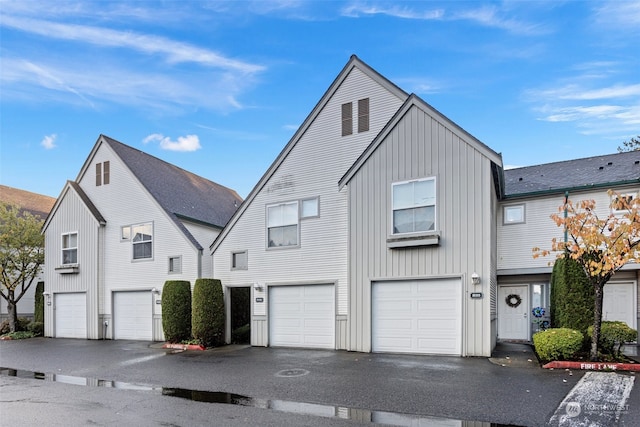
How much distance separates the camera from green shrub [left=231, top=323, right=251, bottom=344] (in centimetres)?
1525

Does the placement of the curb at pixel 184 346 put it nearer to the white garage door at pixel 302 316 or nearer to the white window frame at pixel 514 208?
the white garage door at pixel 302 316

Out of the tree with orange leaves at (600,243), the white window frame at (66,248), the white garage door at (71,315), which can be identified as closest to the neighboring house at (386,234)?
the tree with orange leaves at (600,243)

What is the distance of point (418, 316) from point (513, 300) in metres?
5.27

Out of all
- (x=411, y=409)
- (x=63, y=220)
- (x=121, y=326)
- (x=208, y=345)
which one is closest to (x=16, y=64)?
(x=63, y=220)

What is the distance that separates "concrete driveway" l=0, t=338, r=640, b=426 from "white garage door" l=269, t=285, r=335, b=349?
42.7 inches

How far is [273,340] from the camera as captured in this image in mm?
13820

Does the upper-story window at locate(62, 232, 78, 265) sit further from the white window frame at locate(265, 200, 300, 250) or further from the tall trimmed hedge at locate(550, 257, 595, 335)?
the tall trimmed hedge at locate(550, 257, 595, 335)

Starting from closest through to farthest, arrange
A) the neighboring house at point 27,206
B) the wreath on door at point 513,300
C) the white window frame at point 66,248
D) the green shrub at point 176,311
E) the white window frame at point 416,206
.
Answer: the white window frame at point 416,206
the green shrub at point 176,311
the wreath on door at point 513,300
the white window frame at point 66,248
the neighboring house at point 27,206

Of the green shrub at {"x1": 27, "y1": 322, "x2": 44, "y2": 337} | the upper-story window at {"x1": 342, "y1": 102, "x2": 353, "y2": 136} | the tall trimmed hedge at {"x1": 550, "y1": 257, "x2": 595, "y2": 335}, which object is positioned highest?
the upper-story window at {"x1": 342, "y1": 102, "x2": 353, "y2": 136}

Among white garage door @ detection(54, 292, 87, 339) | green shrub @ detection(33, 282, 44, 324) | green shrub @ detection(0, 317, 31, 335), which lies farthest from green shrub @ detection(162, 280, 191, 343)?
green shrub @ detection(0, 317, 31, 335)

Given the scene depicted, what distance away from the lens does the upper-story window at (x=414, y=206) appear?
37.6 ft

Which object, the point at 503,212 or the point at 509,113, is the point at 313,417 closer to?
the point at 503,212

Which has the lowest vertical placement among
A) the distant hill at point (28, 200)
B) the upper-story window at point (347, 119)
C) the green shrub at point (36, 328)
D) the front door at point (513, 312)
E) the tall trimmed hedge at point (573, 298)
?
the green shrub at point (36, 328)

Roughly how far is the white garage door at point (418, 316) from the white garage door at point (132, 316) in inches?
383
